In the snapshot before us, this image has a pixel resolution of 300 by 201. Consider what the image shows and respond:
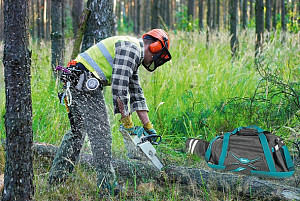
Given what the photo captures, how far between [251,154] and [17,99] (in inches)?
88.3

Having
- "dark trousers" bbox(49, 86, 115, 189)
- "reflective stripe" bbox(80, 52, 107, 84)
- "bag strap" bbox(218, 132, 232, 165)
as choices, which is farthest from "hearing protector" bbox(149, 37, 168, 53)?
"bag strap" bbox(218, 132, 232, 165)

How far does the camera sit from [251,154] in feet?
10.8

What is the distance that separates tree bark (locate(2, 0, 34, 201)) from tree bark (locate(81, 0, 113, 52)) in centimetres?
228

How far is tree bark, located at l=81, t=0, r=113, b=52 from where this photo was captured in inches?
166

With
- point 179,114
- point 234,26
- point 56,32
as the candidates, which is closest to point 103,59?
point 179,114

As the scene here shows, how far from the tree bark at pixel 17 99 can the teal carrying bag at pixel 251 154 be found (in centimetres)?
189

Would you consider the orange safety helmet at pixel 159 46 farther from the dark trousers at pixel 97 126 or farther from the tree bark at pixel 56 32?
the tree bark at pixel 56 32

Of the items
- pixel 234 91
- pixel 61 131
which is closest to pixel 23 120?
pixel 61 131

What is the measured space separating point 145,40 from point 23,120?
118 cm

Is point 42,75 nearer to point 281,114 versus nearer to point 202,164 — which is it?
point 202,164

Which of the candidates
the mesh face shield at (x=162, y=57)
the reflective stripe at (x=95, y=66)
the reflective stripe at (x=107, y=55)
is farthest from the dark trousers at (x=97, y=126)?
the mesh face shield at (x=162, y=57)

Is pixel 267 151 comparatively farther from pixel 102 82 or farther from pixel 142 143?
pixel 102 82

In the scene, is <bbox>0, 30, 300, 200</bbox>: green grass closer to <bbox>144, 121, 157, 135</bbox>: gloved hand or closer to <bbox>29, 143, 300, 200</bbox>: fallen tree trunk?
<bbox>29, 143, 300, 200</bbox>: fallen tree trunk

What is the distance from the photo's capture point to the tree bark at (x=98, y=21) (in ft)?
13.8
